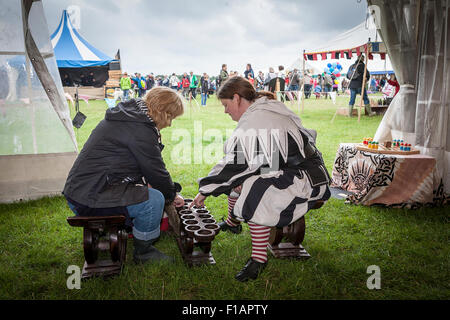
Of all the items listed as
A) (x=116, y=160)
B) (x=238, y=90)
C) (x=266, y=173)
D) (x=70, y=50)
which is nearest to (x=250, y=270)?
(x=266, y=173)

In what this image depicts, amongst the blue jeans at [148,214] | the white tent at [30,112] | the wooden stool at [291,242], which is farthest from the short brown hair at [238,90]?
the white tent at [30,112]

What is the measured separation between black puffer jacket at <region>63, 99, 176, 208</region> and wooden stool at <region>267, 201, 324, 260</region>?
105 centimetres

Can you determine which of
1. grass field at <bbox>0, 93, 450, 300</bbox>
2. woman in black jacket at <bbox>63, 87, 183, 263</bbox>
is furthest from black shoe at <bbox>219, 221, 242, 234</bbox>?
woman in black jacket at <bbox>63, 87, 183, 263</bbox>

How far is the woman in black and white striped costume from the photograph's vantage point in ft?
6.90

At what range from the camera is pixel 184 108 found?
2365 mm

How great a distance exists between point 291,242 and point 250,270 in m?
0.53

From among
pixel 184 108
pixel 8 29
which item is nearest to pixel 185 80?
pixel 8 29

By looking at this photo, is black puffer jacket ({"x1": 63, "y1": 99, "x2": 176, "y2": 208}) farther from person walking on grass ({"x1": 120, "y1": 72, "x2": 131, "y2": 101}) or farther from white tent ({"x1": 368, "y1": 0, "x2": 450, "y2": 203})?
person walking on grass ({"x1": 120, "y1": 72, "x2": 131, "y2": 101})

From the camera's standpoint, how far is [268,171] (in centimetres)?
218

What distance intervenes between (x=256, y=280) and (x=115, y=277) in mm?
930

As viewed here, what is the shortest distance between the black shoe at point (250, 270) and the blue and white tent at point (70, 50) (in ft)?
54.3

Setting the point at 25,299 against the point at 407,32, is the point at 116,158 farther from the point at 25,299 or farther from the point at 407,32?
the point at 407,32

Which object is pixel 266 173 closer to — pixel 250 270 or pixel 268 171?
pixel 268 171

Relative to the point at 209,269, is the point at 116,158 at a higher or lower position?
higher
